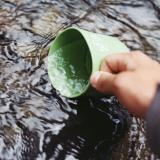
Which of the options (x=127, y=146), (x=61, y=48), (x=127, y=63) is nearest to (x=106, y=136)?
(x=127, y=146)

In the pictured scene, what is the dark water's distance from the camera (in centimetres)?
199

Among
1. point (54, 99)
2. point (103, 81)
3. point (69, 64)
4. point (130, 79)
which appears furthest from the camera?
point (69, 64)

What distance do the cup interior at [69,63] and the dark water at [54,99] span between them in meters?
0.07

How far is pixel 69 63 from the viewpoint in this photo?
233cm

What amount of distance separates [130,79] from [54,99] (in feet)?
2.02

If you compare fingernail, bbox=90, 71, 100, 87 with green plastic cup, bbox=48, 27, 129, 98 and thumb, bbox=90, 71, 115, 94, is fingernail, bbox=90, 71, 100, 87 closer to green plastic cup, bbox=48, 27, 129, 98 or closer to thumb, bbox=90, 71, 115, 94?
thumb, bbox=90, 71, 115, 94

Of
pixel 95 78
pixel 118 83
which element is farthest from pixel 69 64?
pixel 118 83

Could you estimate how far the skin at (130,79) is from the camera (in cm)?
166

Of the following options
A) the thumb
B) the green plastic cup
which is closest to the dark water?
the green plastic cup

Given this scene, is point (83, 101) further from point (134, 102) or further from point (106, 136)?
point (134, 102)

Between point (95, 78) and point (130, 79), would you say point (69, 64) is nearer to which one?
point (95, 78)

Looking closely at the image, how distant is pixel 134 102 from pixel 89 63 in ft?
2.24

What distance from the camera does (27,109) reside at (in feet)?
7.02

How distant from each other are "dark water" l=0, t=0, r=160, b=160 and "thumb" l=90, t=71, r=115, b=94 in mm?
306
